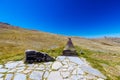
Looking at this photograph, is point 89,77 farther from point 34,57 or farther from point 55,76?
point 34,57

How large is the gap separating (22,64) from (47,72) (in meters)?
2.38

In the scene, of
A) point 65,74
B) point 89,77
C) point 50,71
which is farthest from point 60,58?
point 89,77

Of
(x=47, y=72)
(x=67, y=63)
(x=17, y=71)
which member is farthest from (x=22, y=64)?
(x=67, y=63)

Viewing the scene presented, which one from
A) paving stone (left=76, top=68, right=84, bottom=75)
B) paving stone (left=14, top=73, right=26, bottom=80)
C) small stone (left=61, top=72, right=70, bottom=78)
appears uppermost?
paving stone (left=76, top=68, right=84, bottom=75)

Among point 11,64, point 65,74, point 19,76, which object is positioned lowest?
point 19,76

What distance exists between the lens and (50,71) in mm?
9984

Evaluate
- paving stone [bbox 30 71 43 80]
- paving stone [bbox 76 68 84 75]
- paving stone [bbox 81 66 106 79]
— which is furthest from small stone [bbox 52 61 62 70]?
paving stone [bbox 81 66 106 79]

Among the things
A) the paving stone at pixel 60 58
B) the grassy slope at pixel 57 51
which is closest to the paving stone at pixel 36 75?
the paving stone at pixel 60 58

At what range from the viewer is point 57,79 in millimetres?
9086

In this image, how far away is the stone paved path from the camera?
9250mm

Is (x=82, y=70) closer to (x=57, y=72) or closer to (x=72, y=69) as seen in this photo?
(x=72, y=69)

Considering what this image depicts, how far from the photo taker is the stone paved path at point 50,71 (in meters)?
9.25

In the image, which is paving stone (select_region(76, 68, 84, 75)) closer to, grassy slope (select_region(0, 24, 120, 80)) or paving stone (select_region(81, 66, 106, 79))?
→ paving stone (select_region(81, 66, 106, 79))

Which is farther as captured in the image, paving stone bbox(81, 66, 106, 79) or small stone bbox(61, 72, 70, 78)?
paving stone bbox(81, 66, 106, 79)
